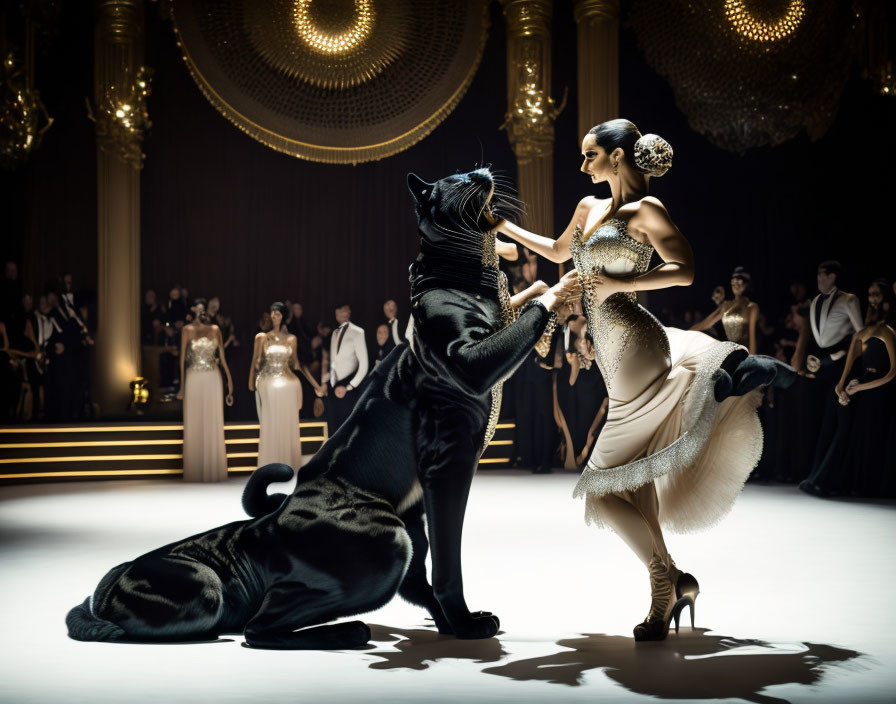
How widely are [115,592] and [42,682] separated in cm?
39

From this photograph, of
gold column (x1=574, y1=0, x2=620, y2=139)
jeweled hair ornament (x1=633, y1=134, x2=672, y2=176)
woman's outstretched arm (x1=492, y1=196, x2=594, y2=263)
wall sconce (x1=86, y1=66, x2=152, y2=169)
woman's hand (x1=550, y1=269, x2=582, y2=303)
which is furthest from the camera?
wall sconce (x1=86, y1=66, x2=152, y2=169)

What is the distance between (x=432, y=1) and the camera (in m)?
6.58

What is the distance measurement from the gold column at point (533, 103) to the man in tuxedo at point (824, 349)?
4.28m

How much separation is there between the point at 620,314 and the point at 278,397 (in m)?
6.65

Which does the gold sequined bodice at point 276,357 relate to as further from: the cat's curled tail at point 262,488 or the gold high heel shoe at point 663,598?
the gold high heel shoe at point 663,598

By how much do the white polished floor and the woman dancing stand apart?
37 centimetres

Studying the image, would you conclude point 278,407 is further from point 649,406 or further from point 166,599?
point 649,406

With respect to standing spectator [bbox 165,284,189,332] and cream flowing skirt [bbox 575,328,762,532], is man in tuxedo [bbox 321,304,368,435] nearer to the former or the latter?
standing spectator [bbox 165,284,189,332]

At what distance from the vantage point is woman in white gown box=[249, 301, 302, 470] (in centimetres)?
946

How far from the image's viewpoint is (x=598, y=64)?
11.3 metres

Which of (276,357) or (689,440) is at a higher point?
(276,357)

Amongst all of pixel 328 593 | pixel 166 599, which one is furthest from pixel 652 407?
pixel 166 599

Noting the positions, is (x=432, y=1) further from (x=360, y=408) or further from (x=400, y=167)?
(x=400, y=167)

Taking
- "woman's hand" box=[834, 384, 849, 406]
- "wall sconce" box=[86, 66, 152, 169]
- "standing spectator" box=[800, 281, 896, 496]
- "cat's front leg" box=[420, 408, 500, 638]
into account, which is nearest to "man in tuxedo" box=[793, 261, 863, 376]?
"standing spectator" box=[800, 281, 896, 496]
